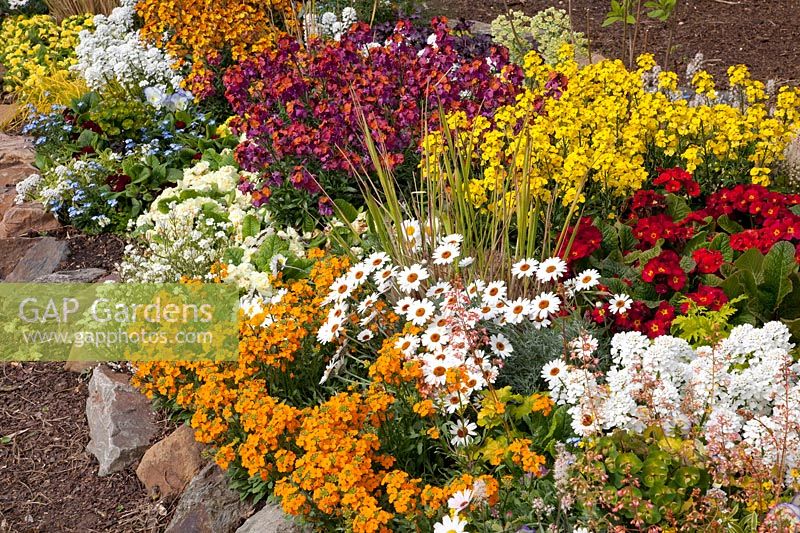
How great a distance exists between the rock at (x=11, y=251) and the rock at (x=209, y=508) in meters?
2.24

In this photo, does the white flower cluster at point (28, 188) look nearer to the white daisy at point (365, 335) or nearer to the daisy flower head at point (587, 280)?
the white daisy at point (365, 335)

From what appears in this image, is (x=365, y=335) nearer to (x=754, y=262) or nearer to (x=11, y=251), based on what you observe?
(x=754, y=262)

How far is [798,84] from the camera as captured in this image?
20.4 feet

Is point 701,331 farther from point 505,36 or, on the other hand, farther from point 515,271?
point 505,36

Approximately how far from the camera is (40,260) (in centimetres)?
481

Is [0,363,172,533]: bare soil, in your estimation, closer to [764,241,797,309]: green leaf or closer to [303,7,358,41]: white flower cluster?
[764,241,797,309]: green leaf

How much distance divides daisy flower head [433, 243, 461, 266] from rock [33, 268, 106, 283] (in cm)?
213

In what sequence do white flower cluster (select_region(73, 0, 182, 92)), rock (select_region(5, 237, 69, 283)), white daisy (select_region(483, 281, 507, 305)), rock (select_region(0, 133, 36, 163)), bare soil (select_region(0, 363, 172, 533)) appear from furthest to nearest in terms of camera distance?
white flower cluster (select_region(73, 0, 182, 92))
rock (select_region(0, 133, 36, 163))
rock (select_region(5, 237, 69, 283))
bare soil (select_region(0, 363, 172, 533))
white daisy (select_region(483, 281, 507, 305))

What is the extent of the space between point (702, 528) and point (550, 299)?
0.89 metres

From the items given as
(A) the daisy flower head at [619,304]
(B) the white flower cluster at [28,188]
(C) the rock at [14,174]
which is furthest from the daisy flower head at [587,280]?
(C) the rock at [14,174]

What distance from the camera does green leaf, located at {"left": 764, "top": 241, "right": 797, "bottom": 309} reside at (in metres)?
3.16

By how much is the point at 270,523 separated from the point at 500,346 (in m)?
0.95

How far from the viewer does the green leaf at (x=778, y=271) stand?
10.4 feet

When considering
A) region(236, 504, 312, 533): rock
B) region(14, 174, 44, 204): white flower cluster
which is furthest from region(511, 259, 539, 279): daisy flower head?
region(14, 174, 44, 204): white flower cluster
